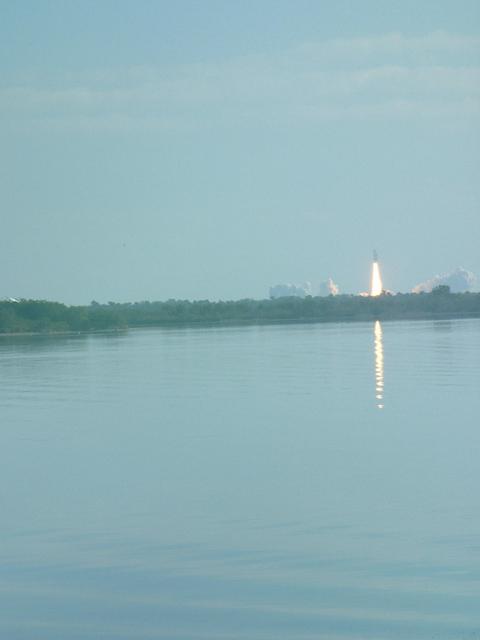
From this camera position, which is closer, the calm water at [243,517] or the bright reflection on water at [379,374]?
the calm water at [243,517]

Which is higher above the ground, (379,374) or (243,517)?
(379,374)

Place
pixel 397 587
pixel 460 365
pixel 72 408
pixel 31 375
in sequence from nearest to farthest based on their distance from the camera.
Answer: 1. pixel 397 587
2. pixel 72 408
3. pixel 460 365
4. pixel 31 375

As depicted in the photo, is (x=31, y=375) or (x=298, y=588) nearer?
(x=298, y=588)

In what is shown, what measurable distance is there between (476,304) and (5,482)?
8906cm

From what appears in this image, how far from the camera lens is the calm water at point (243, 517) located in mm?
6805

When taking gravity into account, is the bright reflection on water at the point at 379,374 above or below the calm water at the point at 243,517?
above

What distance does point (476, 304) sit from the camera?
97562mm

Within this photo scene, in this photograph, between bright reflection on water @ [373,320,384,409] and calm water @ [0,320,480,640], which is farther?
bright reflection on water @ [373,320,384,409]

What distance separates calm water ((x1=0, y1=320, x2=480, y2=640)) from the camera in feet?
22.3

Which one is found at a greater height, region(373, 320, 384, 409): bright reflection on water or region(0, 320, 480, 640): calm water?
region(373, 320, 384, 409): bright reflection on water

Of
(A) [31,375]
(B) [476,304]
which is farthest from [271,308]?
(A) [31,375]

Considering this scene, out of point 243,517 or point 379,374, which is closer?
point 243,517

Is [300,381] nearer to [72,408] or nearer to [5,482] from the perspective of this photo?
[72,408]

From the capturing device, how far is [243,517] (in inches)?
374
